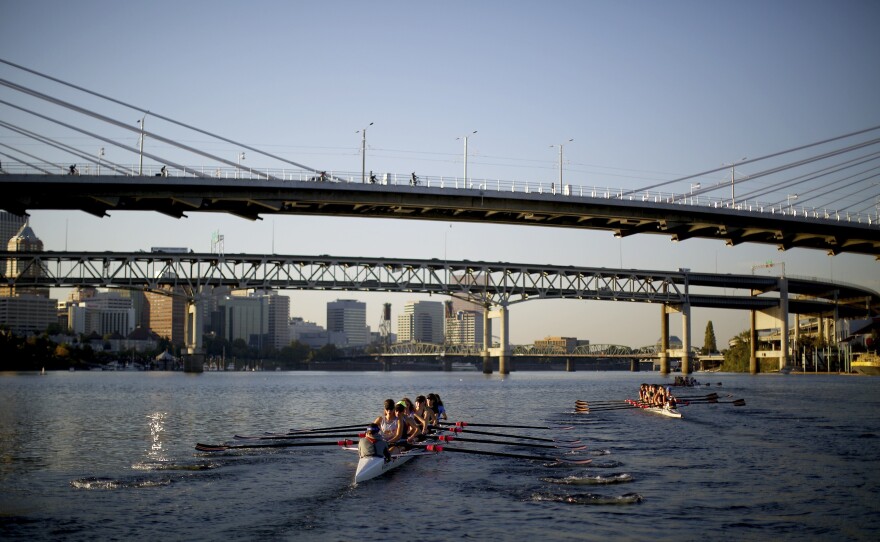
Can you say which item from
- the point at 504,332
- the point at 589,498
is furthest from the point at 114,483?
the point at 504,332

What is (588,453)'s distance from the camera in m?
31.8

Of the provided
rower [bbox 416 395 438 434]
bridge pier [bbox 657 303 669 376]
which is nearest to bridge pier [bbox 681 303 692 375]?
bridge pier [bbox 657 303 669 376]

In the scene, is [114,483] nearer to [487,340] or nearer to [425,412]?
[425,412]

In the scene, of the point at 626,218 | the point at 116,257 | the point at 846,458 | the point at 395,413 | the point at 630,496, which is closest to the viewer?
the point at 630,496

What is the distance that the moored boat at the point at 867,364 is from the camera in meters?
157

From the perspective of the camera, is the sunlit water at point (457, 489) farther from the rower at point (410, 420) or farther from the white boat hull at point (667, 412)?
the white boat hull at point (667, 412)

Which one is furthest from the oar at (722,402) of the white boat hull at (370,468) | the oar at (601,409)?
the white boat hull at (370,468)

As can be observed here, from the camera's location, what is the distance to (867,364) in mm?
161000

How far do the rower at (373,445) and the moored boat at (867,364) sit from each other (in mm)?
151737

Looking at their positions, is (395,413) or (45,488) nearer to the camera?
(45,488)

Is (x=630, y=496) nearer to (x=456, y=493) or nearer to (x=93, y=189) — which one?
(x=456, y=493)

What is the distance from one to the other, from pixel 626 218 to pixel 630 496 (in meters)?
23.1

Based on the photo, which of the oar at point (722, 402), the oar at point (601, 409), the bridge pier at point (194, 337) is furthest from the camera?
the bridge pier at point (194, 337)

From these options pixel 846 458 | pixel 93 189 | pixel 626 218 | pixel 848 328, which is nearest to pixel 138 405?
pixel 93 189
